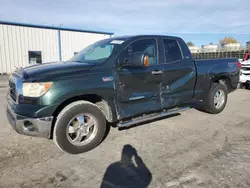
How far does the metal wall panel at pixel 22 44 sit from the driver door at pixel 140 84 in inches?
591

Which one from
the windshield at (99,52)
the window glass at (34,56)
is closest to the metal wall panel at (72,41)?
the window glass at (34,56)

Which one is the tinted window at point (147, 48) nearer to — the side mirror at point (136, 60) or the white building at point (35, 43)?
the side mirror at point (136, 60)

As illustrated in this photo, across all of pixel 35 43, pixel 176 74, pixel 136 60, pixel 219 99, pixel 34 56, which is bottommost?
pixel 219 99

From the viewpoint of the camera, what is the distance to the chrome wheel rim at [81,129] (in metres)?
3.47

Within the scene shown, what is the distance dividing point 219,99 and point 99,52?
137 inches

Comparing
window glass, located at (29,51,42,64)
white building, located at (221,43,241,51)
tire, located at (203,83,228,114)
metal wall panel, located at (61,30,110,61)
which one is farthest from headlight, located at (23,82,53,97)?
white building, located at (221,43,241,51)

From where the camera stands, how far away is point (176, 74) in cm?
461

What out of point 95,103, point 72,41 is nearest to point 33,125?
point 95,103

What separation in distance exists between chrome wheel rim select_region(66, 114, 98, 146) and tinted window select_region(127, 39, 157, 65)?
1.50 metres

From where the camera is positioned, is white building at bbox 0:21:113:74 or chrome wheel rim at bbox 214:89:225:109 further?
white building at bbox 0:21:113:74

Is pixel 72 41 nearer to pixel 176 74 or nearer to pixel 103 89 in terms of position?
pixel 176 74

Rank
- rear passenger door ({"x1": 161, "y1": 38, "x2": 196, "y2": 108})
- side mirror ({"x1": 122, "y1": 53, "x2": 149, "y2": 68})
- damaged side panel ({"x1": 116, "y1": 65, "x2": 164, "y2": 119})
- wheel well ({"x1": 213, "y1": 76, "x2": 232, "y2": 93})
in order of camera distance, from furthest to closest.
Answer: wheel well ({"x1": 213, "y1": 76, "x2": 232, "y2": 93}) < rear passenger door ({"x1": 161, "y1": 38, "x2": 196, "y2": 108}) < damaged side panel ({"x1": 116, "y1": 65, "x2": 164, "y2": 119}) < side mirror ({"x1": 122, "y1": 53, "x2": 149, "y2": 68})

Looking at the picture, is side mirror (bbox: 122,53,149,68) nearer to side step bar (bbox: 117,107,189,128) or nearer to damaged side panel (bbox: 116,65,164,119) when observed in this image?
damaged side panel (bbox: 116,65,164,119)

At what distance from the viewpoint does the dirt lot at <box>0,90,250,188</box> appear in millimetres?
2730
